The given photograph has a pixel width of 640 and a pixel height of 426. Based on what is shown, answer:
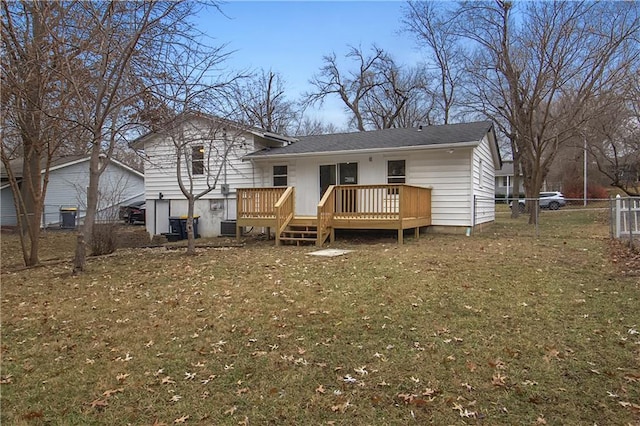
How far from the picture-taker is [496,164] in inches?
721

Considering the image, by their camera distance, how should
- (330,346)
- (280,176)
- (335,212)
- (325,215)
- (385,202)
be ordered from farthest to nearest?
(280,176) < (385,202) < (335,212) < (325,215) < (330,346)

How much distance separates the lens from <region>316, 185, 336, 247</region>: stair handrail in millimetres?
10922

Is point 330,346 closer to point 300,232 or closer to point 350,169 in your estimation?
point 300,232

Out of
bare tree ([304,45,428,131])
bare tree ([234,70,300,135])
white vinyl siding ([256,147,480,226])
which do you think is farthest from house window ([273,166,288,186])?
bare tree ([304,45,428,131])

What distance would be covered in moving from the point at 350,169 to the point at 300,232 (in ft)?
11.2

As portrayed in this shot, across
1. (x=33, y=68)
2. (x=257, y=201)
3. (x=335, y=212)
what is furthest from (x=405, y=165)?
(x=33, y=68)

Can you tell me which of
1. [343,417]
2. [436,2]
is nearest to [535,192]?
[436,2]

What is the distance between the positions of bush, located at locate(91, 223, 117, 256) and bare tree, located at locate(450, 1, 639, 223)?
1561 cm

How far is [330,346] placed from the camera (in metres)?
4.10

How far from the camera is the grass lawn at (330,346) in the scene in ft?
10.0

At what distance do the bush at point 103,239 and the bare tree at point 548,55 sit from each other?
15606 millimetres

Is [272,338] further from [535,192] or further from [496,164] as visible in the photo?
[535,192]

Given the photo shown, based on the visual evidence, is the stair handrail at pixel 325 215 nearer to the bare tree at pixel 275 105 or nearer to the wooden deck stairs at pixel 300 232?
the wooden deck stairs at pixel 300 232

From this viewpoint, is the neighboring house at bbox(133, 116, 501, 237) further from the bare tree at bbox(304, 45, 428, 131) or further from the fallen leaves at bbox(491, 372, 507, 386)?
the bare tree at bbox(304, 45, 428, 131)
